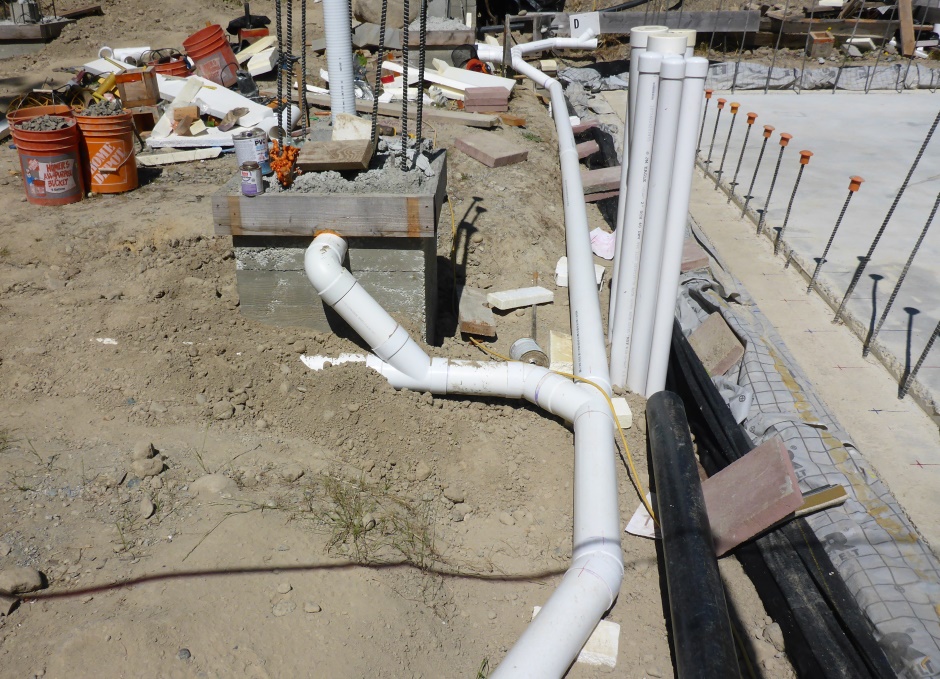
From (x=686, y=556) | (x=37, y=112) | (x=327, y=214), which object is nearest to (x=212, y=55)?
(x=37, y=112)

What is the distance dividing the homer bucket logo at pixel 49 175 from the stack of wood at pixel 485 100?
5663mm

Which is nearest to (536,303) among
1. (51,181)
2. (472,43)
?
(51,181)

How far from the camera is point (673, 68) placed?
4.16m

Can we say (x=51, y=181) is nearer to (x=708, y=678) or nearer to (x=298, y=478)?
(x=298, y=478)

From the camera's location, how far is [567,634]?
→ 2.97 m

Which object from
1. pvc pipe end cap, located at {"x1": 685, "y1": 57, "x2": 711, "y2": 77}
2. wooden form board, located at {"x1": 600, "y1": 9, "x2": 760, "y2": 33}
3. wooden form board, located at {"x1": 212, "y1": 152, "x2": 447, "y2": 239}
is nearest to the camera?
pvc pipe end cap, located at {"x1": 685, "y1": 57, "x2": 711, "y2": 77}

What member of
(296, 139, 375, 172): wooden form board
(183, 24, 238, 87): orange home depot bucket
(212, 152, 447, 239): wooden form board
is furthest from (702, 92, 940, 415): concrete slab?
(183, 24, 238, 87): orange home depot bucket

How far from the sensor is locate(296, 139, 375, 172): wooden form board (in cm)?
468

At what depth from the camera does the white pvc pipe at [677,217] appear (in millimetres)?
4207

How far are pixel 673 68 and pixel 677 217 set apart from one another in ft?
2.97

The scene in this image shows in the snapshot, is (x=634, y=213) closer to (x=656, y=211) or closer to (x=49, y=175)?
(x=656, y=211)

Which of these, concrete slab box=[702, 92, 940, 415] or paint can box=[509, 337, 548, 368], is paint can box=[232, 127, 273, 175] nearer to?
paint can box=[509, 337, 548, 368]

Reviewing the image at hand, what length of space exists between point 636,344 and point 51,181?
6074 mm

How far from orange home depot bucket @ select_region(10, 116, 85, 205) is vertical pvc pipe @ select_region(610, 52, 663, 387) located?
5708 mm
